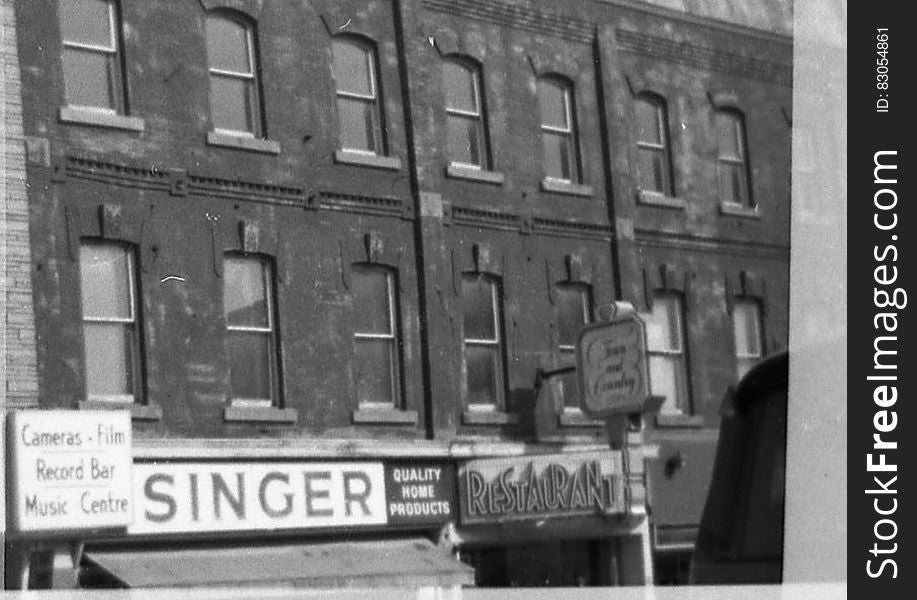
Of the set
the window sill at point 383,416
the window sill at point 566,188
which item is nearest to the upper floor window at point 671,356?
the window sill at point 566,188

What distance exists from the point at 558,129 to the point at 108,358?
802cm

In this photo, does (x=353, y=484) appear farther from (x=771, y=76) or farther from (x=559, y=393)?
(x=771, y=76)

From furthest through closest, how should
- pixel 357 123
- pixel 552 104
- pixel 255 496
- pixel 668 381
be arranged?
pixel 668 381
pixel 552 104
pixel 357 123
pixel 255 496

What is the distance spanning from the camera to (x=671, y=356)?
934 inches

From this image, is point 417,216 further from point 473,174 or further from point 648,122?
point 648,122

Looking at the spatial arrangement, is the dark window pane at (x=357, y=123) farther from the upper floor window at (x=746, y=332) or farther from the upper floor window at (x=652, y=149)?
the upper floor window at (x=746, y=332)

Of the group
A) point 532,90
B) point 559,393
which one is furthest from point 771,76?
point 559,393

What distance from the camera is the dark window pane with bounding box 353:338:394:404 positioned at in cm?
1977

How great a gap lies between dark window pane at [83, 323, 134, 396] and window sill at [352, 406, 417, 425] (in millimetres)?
3145

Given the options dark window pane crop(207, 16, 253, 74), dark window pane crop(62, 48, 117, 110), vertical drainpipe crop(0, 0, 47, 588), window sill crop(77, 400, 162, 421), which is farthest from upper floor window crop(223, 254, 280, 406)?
vertical drainpipe crop(0, 0, 47, 588)

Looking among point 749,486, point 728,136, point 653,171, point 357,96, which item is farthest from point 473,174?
point 749,486

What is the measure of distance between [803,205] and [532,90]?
5.04 meters

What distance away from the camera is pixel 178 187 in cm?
1820

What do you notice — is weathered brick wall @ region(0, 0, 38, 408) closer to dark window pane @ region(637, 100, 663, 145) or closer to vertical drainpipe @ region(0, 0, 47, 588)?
vertical drainpipe @ region(0, 0, 47, 588)
